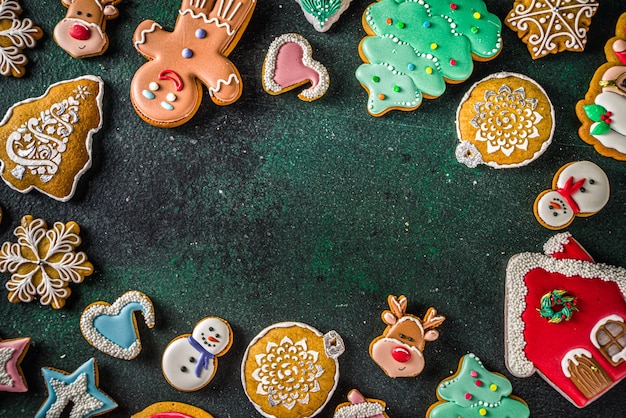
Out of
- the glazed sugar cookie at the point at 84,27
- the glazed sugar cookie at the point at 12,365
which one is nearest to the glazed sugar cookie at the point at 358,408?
the glazed sugar cookie at the point at 12,365

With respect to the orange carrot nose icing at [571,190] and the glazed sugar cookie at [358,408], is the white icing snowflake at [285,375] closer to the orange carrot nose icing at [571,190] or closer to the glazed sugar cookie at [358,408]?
the glazed sugar cookie at [358,408]

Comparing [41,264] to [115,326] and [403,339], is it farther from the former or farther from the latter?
[403,339]

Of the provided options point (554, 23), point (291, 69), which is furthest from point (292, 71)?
point (554, 23)

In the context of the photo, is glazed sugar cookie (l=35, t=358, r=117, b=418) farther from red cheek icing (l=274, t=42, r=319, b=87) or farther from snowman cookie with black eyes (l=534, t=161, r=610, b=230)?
snowman cookie with black eyes (l=534, t=161, r=610, b=230)

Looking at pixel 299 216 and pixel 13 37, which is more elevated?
pixel 13 37

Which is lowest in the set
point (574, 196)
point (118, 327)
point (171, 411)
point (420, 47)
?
point (171, 411)

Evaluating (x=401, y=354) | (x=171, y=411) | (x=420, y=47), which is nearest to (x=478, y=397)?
(x=401, y=354)

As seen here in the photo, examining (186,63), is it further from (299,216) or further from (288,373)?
(288,373)
